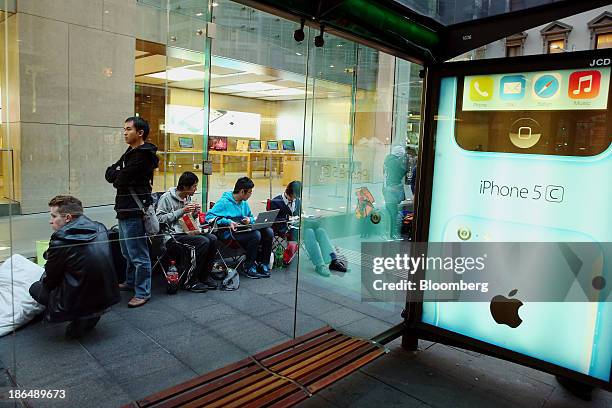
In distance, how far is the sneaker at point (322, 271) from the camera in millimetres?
5715

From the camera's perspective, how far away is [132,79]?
17.5ft

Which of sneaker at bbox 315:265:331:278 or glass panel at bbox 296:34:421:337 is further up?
glass panel at bbox 296:34:421:337

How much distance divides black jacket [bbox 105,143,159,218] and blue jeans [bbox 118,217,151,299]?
5.0 inches

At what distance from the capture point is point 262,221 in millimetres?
5883

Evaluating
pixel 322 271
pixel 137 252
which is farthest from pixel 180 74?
pixel 322 271

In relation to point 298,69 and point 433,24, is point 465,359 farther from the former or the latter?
point 298,69

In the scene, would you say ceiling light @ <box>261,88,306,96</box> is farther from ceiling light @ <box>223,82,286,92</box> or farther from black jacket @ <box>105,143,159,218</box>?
black jacket @ <box>105,143,159,218</box>

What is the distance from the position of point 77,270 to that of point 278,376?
6.23 ft

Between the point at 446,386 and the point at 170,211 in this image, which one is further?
the point at 170,211

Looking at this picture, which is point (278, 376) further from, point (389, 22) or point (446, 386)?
point (389, 22)

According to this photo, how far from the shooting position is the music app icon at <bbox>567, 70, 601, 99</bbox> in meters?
2.64

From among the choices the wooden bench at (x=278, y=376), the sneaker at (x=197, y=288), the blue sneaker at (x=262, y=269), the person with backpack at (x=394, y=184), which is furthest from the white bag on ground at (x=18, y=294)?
the person with backpack at (x=394, y=184)

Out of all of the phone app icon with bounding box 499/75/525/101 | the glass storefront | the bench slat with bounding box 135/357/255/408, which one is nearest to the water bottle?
the glass storefront

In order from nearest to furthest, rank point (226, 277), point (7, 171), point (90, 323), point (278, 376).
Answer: point (278, 376)
point (7, 171)
point (90, 323)
point (226, 277)
